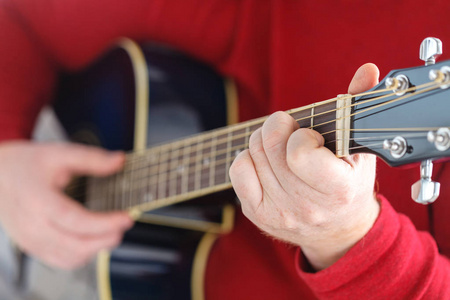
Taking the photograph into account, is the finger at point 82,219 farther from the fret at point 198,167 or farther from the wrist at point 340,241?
the wrist at point 340,241

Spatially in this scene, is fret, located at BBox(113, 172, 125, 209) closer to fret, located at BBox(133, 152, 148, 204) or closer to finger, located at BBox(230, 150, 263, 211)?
fret, located at BBox(133, 152, 148, 204)

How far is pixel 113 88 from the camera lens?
33.4 inches

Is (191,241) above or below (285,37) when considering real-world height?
below

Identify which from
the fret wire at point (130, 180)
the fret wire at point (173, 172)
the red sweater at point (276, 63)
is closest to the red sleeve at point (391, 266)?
the red sweater at point (276, 63)

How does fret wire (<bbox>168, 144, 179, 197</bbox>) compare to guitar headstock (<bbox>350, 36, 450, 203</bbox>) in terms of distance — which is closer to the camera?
guitar headstock (<bbox>350, 36, 450, 203</bbox>)

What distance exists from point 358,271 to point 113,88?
57 cm

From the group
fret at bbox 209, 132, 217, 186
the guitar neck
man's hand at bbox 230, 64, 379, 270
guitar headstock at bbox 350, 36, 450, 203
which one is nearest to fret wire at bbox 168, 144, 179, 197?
the guitar neck

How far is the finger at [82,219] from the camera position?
81cm

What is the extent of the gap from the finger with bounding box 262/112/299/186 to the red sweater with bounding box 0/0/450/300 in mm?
89

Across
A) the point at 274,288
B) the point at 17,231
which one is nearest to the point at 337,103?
the point at 274,288

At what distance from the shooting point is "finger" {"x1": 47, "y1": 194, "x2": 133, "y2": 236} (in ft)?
2.64

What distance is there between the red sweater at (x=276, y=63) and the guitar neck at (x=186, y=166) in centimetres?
7

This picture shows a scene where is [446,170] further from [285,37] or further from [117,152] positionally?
[117,152]

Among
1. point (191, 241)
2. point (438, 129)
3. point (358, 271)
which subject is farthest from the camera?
point (191, 241)
